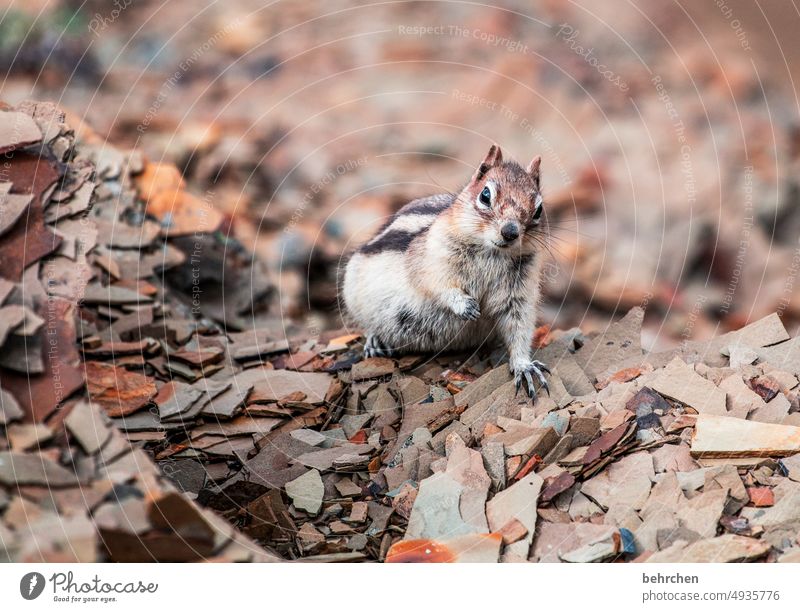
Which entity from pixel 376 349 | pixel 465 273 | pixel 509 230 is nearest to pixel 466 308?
pixel 465 273

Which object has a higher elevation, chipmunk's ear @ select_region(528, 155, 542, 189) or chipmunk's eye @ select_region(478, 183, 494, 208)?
chipmunk's ear @ select_region(528, 155, 542, 189)

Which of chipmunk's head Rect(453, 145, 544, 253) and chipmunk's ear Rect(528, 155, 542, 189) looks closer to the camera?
chipmunk's head Rect(453, 145, 544, 253)

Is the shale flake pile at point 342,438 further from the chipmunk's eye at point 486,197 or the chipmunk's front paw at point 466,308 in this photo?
the chipmunk's eye at point 486,197

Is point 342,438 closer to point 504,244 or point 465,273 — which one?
point 465,273

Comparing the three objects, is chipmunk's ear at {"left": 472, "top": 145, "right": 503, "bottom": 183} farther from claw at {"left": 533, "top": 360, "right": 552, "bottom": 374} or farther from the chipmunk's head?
claw at {"left": 533, "top": 360, "right": 552, "bottom": 374}

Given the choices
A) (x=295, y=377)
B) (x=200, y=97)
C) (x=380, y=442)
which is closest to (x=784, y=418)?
(x=380, y=442)

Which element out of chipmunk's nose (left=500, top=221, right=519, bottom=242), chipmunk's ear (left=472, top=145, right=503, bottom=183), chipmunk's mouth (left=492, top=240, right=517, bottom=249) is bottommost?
chipmunk's mouth (left=492, top=240, right=517, bottom=249)
